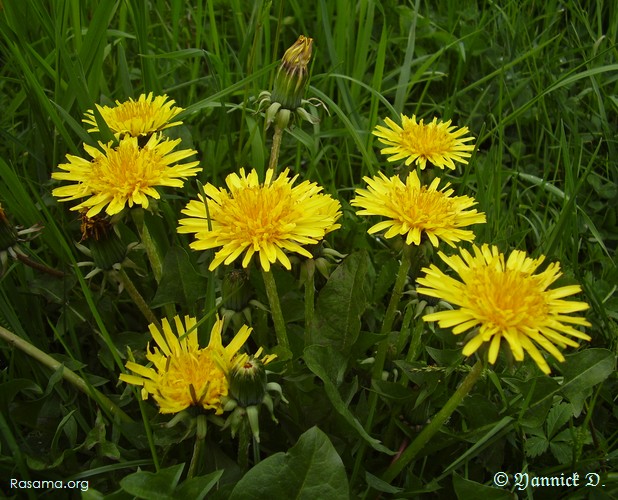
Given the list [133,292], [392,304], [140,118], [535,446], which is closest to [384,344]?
[392,304]

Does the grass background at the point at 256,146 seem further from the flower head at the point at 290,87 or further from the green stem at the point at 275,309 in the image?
the flower head at the point at 290,87

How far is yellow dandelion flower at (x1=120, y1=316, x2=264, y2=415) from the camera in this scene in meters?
1.38

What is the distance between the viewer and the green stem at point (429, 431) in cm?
141

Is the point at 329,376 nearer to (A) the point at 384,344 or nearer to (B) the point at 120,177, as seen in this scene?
(A) the point at 384,344

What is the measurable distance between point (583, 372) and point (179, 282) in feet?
3.55

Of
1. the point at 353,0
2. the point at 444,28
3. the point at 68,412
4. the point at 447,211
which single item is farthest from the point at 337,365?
the point at 444,28

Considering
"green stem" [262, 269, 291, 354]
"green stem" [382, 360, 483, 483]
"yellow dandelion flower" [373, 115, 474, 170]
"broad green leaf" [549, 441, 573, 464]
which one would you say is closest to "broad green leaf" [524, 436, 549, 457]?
"broad green leaf" [549, 441, 573, 464]

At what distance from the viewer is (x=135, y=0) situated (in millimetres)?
2059

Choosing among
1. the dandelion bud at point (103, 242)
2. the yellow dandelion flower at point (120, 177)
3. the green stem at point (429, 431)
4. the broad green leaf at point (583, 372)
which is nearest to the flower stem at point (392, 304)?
the green stem at point (429, 431)

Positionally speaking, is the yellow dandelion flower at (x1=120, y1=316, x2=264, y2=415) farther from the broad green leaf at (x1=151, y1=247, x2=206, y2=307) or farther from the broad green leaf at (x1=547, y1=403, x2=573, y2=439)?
the broad green leaf at (x1=547, y1=403, x2=573, y2=439)

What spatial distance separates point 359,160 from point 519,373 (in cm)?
120

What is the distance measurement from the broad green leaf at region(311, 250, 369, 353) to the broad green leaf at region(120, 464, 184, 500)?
1.69 ft

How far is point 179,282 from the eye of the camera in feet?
5.63

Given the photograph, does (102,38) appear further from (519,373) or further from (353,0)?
(519,373)
